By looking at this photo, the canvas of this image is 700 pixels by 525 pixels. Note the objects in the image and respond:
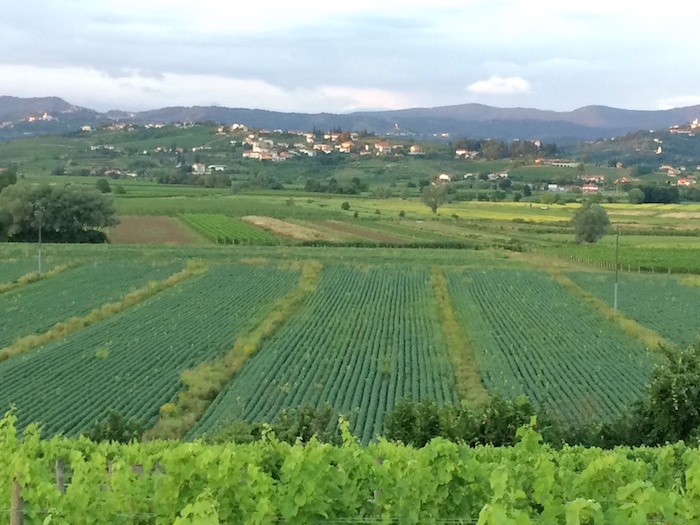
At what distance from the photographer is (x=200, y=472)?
888cm

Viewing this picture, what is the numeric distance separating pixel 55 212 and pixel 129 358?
160 ft

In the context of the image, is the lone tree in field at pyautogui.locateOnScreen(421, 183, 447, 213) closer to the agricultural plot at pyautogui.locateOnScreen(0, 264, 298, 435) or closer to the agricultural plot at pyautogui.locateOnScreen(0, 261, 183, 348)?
the agricultural plot at pyautogui.locateOnScreen(0, 261, 183, 348)

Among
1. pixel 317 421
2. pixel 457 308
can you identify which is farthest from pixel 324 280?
pixel 317 421

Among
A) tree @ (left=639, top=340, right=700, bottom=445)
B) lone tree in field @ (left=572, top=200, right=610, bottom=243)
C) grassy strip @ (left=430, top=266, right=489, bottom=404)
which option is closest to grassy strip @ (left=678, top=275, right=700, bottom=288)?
grassy strip @ (left=430, top=266, right=489, bottom=404)

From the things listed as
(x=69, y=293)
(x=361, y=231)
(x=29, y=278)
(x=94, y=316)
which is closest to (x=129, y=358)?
(x=94, y=316)

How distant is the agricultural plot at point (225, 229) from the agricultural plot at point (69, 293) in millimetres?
18362

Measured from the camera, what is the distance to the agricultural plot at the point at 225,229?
71.4m

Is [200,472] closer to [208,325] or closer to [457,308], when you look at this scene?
[208,325]

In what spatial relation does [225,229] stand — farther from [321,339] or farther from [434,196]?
[321,339]

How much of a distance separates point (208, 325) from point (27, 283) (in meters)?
16.3

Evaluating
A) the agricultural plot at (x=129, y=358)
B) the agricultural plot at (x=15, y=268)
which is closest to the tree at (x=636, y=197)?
the agricultural plot at (x=129, y=358)

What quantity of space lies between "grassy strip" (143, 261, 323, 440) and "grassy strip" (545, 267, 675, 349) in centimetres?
1480

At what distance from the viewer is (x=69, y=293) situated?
1592 inches

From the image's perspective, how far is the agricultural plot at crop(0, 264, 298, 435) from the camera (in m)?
21.7
